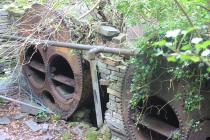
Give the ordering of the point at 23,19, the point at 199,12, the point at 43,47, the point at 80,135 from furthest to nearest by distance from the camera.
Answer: the point at 23,19, the point at 43,47, the point at 80,135, the point at 199,12

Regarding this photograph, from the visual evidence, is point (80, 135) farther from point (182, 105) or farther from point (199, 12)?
point (199, 12)

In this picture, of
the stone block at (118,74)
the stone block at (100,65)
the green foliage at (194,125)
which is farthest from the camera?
the stone block at (100,65)

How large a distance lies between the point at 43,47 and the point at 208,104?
3638 millimetres

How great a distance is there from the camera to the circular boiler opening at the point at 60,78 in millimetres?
6346

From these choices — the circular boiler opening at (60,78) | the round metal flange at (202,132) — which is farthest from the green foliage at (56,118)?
the round metal flange at (202,132)

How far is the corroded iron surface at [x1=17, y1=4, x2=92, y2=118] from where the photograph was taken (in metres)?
5.68

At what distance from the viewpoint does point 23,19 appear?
6.85 metres

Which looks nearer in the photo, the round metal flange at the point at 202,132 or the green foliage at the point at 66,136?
the round metal flange at the point at 202,132

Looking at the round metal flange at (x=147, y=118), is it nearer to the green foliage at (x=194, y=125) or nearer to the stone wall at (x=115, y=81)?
the stone wall at (x=115, y=81)

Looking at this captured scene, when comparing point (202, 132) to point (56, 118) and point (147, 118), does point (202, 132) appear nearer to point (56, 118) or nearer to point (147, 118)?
point (147, 118)

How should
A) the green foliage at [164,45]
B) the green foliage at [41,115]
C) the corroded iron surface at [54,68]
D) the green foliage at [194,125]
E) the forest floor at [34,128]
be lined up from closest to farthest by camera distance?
the green foliage at [164,45]
the green foliage at [194,125]
the corroded iron surface at [54,68]
the forest floor at [34,128]
the green foliage at [41,115]

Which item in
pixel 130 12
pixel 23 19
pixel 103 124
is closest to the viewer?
pixel 130 12

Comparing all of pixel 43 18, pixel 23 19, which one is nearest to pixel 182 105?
pixel 43 18

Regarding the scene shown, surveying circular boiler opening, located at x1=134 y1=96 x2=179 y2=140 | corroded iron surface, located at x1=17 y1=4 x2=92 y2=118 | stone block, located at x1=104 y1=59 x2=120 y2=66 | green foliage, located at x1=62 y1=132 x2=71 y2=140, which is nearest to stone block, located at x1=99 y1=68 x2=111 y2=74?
stone block, located at x1=104 y1=59 x2=120 y2=66
